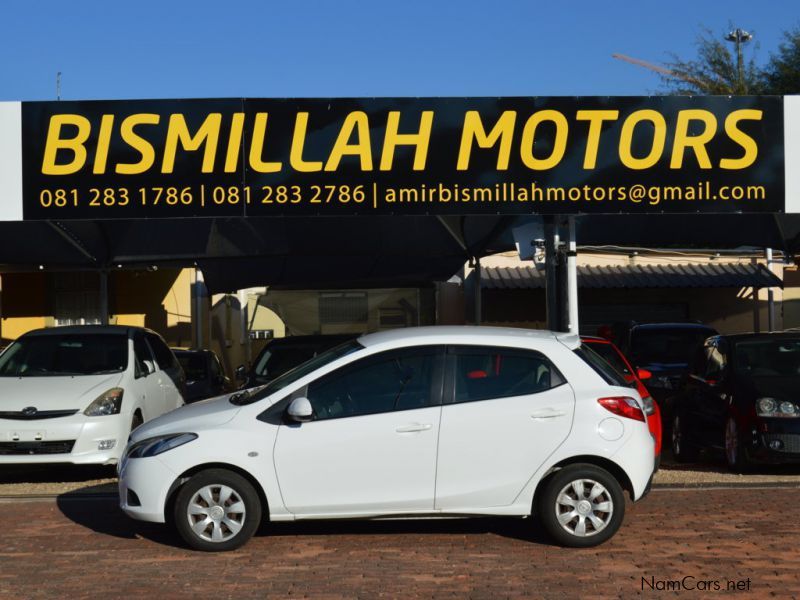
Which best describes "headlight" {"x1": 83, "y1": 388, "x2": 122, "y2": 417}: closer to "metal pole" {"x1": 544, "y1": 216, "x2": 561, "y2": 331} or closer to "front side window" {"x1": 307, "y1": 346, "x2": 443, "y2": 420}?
"front side window" {"x1": 307, "y1": 346, "x2": 443, "y2": 420}

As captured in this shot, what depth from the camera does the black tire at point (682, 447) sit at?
13242mm

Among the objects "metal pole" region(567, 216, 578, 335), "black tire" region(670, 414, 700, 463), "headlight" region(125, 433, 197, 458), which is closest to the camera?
"headlight" region(125, 433, 197, 458)

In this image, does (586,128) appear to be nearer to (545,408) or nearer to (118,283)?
(545,408)

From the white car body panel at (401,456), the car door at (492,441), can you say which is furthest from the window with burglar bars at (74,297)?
the car door at (492,441)

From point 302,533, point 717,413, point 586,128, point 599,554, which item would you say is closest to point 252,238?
point 586,128

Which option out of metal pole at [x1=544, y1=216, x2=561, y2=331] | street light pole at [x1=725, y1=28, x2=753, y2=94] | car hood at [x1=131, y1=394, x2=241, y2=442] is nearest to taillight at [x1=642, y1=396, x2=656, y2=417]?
metal pole at [x1=544, y1=216, x2=561, y2=331]

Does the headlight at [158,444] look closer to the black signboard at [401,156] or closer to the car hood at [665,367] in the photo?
the black signboard at [401,156]

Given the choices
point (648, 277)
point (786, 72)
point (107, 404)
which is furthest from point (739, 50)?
point (107, 404)

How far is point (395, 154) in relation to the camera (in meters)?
12.4

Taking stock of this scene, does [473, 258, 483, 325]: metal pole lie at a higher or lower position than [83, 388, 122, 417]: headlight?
higher

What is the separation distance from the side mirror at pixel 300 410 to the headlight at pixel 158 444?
77 centimetres

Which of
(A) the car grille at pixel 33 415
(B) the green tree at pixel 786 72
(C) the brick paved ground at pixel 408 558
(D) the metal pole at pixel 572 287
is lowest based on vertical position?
(C) the brick paved ground at pixel 408 558

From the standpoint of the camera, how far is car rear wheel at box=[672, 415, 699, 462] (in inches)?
521

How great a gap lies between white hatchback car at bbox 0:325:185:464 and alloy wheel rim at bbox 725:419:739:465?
6419 mm
